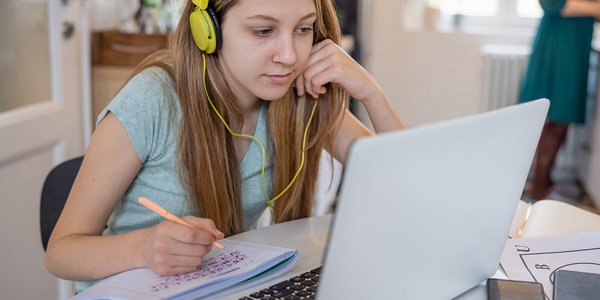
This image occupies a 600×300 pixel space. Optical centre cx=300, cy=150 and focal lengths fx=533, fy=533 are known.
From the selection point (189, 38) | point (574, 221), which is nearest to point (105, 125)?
point (189, 38)

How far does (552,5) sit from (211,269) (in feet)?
8.96

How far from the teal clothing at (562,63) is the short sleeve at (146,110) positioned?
2.54m

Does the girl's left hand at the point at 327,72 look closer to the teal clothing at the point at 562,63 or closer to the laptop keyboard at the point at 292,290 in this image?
the laptop keyboard at the point at 292,290

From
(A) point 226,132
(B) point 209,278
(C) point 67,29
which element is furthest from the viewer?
(C) point 67,29

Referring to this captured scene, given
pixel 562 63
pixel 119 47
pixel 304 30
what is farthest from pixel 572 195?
pixel 304 30

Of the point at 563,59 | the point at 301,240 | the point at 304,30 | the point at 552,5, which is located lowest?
the point at 301,240

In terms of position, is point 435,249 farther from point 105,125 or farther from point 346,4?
point 346,4

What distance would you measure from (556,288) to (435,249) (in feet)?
0.71

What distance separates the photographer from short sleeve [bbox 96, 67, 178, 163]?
89 centimetres

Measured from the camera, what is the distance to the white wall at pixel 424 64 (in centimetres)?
359

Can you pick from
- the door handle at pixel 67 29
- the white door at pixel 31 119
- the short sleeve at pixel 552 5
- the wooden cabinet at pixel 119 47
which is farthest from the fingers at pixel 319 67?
the short sleeve at pixel 552 5

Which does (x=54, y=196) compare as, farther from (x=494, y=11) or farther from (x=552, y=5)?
(x=494, y=11)

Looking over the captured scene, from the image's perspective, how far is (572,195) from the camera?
3195 mm

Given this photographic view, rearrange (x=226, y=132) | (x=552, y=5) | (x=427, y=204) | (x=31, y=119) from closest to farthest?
(x=427, y=204) → (x=226, y=132) → (x=31, y=119) → (x=552, y=5)
